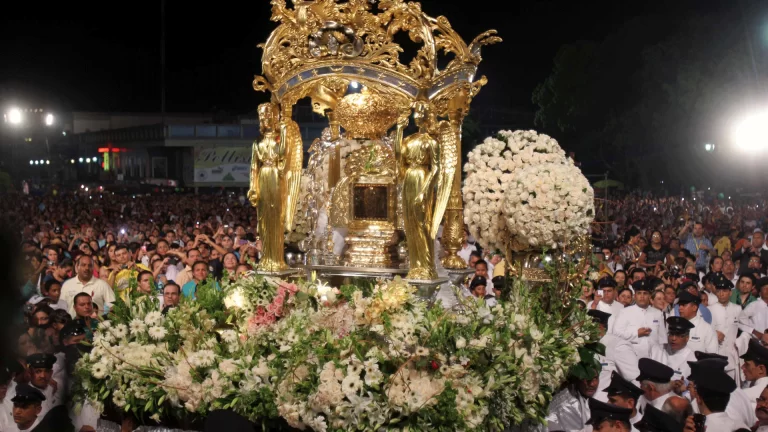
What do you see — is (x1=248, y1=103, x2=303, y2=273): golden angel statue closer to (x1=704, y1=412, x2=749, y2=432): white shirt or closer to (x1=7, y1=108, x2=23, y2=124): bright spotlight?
(x1=704, y1=412, x2=749, y2=432): white shirt

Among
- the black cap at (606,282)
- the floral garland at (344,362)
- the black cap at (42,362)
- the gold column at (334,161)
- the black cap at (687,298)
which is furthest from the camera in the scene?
the black cap at (606,282)

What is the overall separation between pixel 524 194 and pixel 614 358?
2.53 meters

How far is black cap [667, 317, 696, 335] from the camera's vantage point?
10492 mm

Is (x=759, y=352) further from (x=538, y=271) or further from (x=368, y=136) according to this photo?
(x=368, y=136)

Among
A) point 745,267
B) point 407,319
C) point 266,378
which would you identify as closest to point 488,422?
point 407,319

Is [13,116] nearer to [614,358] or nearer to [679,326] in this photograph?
[614,358]

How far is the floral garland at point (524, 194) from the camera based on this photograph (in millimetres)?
9055

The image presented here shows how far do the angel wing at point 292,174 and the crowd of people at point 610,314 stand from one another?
943 mm

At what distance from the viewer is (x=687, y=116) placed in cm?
3831

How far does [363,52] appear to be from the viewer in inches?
401

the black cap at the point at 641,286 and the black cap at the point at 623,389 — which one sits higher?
the black cap at the point at 641,286

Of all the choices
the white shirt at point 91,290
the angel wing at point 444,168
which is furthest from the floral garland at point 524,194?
the white shirt at point 91,290

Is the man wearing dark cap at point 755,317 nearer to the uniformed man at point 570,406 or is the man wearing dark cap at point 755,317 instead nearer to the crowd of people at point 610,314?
the crowd of people at point 610,314

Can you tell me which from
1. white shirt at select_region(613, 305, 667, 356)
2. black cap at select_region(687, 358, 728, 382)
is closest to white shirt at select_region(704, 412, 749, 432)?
black cap at select_region(687, 358, 728, 382)
